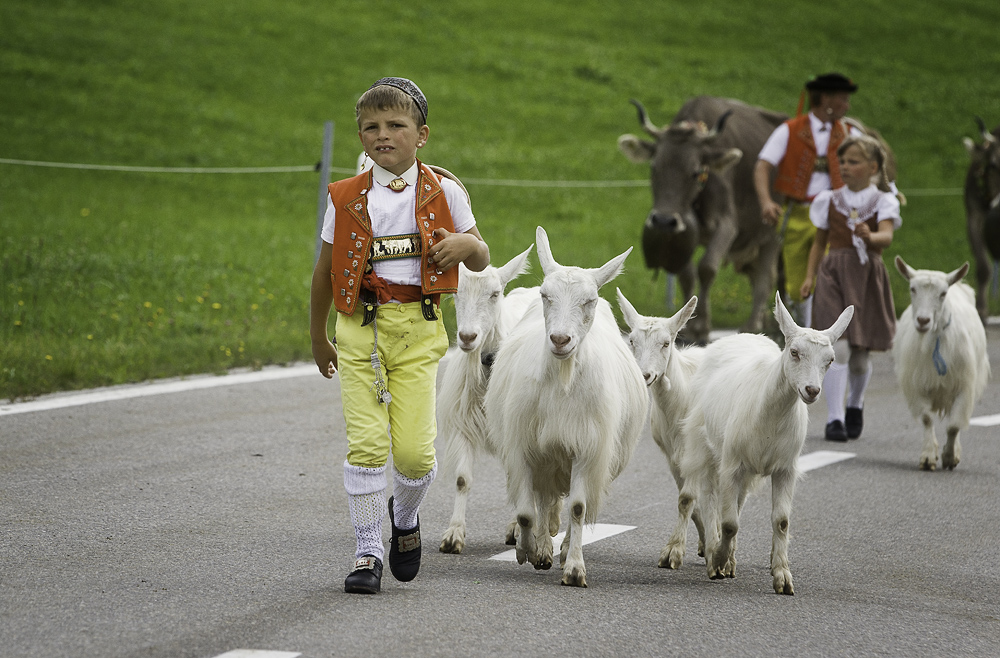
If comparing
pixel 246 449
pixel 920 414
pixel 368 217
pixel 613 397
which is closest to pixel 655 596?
pixel 613 397

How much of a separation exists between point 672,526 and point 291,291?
9.12 m

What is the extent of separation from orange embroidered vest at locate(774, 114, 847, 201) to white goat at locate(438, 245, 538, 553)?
480 cm

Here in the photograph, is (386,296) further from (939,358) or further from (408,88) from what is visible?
(939,358)

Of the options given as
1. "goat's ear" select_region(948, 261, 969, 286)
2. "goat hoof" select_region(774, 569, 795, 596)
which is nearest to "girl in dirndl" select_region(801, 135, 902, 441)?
"goat's ear" select_region(948, 261, 969, 286)

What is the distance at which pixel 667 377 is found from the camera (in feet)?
23.1

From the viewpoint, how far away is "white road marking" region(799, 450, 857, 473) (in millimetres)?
8812

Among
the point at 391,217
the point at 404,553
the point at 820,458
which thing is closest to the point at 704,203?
the point at 820,458

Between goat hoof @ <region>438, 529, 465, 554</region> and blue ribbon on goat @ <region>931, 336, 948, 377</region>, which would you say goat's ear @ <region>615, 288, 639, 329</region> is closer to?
goat hoof @ <region>438, 529, 465, 554</region>

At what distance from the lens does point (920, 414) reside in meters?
9.29

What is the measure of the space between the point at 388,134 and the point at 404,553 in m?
1.79

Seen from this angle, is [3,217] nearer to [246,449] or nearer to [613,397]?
[246,449]

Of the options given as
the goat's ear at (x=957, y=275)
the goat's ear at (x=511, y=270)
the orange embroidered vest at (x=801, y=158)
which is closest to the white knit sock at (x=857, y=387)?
the goat's ear at (x=957, y=275)

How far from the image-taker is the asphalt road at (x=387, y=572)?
4.84 metres

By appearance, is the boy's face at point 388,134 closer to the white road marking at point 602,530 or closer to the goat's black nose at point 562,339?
the goat's black nose at point 562,339
